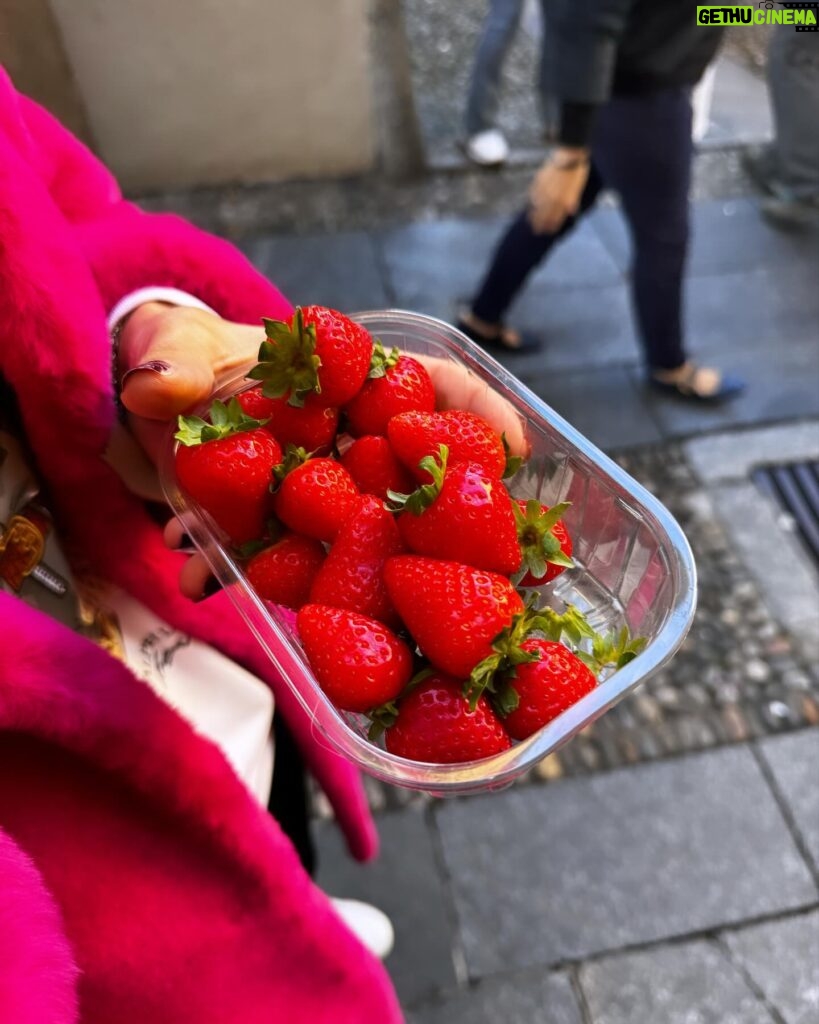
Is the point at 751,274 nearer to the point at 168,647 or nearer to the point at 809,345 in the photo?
the point at 809,345

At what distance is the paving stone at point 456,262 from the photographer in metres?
2.47

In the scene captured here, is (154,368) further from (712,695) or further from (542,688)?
(712,695)

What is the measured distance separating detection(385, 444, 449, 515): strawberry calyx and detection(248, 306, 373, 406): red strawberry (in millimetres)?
115

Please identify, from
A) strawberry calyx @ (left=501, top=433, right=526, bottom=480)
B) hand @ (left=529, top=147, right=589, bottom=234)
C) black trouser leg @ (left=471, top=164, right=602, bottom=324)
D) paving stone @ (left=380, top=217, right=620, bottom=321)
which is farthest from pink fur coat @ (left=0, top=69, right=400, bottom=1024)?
paving stone @ (left=380, top=217, right=620, bottom=321)

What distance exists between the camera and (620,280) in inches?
98.8

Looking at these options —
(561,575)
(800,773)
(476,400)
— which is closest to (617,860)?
(800,773)

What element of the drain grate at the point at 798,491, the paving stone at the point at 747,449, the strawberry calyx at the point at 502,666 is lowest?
the drain grate at the point at 798,491

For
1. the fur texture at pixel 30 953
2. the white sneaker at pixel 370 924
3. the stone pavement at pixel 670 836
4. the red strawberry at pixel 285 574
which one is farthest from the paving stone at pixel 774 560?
the fur texture at pixel 30 953

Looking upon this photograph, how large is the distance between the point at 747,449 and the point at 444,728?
5.53ft

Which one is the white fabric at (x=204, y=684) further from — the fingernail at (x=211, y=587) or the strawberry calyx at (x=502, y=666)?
the strawberry calyx at (x=502, y=666)

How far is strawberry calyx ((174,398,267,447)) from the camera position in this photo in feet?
2.27

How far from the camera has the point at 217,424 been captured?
0.70 meters

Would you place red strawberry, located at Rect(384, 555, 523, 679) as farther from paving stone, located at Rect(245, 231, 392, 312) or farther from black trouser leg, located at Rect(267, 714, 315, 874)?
paving stone, located at Rect(245, 231, 392, 312)

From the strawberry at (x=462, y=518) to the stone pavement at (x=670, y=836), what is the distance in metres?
0.91
